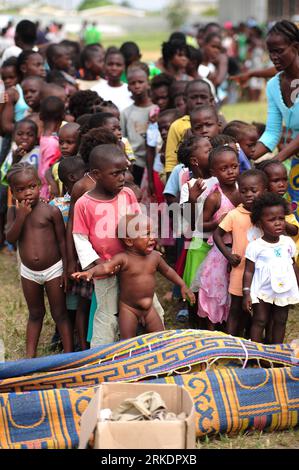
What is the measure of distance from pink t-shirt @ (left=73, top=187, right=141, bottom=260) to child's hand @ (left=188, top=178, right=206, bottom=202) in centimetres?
49

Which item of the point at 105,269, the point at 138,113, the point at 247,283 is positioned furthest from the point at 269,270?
the point at 138,113

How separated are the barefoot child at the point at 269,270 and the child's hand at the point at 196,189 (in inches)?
19.5

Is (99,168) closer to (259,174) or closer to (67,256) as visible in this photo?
(67,256)

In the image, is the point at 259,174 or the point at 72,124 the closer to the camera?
the point at 259,174

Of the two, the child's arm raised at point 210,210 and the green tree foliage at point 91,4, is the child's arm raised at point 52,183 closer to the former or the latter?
the child's arm raised at point 210,210

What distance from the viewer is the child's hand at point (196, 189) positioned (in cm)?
517

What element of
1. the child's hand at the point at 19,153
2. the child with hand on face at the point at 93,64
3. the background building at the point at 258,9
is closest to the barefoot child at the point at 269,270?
the child's hand at the point at 19,153

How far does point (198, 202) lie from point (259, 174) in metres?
0.57

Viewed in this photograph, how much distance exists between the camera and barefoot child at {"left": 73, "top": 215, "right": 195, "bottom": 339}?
4.71 m

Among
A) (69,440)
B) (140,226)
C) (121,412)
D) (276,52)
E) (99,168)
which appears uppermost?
(276,52)

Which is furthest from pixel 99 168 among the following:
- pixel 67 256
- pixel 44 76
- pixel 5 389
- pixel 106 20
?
pixel 106 20

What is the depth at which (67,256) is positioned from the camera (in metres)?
5.01

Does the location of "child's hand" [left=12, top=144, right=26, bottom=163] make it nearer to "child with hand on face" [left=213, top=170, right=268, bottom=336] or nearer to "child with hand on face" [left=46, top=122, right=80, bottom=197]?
"child with hand on face" [left=46, top=122, right=80, bottom=197]

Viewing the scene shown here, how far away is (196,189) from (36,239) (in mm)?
1068
